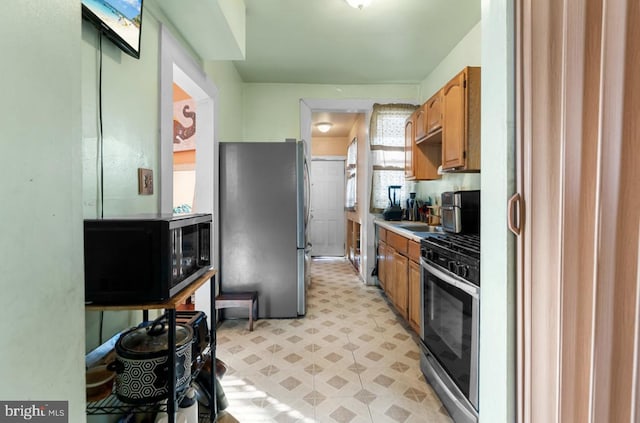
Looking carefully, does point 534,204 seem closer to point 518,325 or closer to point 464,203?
point 518,325

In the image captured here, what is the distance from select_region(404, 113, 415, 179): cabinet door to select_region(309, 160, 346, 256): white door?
2.79 m

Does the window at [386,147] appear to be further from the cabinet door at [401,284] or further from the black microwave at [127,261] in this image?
the black microwave at [127,261]

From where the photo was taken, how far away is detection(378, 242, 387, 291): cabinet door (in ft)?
11.1

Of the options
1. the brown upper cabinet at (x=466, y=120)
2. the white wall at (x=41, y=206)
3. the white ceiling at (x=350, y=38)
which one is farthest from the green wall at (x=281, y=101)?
the white wall at (x=41, y=206)

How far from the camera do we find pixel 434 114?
9.02ft

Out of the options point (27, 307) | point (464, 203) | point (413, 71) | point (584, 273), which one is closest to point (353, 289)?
point (464, 203)

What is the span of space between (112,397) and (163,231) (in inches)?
25.9

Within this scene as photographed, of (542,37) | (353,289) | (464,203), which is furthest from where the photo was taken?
(353,289)

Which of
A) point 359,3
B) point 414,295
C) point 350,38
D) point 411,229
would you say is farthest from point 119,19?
point 411,229

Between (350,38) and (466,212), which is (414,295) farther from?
(350,38)

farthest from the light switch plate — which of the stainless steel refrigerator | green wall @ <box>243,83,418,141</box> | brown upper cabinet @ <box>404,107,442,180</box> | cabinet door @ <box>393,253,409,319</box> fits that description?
brown upper cabinet @ <box>404,107,442,180</box>

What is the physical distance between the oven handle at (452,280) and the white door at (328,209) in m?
4.44

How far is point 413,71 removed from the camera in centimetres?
353

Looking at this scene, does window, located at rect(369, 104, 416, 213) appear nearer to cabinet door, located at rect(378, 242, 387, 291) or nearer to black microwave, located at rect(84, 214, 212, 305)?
cabinet door, located at rect(378, 242, 387, 291)
